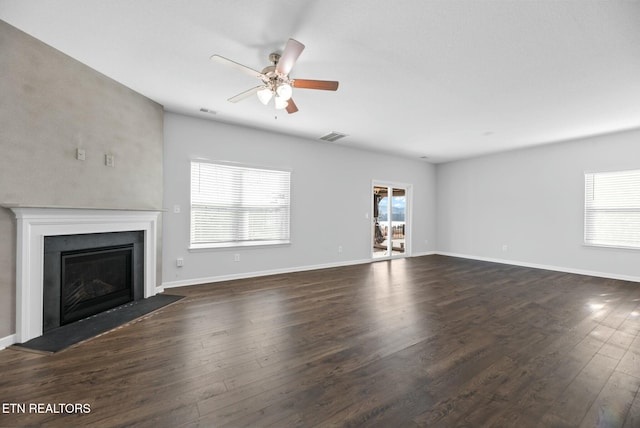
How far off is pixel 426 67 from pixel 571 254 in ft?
17.6

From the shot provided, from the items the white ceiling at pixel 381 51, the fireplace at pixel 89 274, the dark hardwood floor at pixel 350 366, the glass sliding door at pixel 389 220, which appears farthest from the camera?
the glass sliding door at pixel 389 220

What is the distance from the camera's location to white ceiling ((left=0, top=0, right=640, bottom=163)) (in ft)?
6.61

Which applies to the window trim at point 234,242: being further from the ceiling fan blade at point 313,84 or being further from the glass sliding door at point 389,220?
the glass sliding door at point 389,220

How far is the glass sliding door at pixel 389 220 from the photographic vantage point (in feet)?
23.3

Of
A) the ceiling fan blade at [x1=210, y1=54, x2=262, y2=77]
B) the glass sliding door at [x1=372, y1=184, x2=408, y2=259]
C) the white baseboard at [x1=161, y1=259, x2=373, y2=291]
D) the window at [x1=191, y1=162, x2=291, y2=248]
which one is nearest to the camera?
the ceiling fan blade at [x1=210, y1=54, x2=262, y2=77]

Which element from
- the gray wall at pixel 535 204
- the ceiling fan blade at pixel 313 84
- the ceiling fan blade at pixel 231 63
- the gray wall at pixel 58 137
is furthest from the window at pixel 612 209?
the gray wall at pixel 58 137

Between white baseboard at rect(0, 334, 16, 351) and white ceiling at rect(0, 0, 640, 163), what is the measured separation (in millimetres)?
2697

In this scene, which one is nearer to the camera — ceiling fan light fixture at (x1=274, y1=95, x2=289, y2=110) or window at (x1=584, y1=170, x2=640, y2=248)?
ceiling fan light fixture at (x1=274, y1=95, x2=289, y2=110)

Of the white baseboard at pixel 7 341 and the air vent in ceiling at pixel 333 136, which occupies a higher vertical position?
the air vent in ceiling at pixel 333 136

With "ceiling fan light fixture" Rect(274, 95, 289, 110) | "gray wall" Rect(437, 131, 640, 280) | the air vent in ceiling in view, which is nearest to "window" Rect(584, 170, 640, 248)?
"gray wall" Rect(437, 131, 640, 280)

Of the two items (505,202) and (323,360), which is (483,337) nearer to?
(323,360)

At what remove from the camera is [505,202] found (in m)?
6.43

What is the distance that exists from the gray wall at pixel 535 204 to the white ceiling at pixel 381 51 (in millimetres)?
1196

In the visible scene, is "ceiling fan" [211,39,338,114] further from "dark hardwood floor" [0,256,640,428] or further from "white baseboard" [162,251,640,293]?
"white baseboard" [162,251,640,293]
